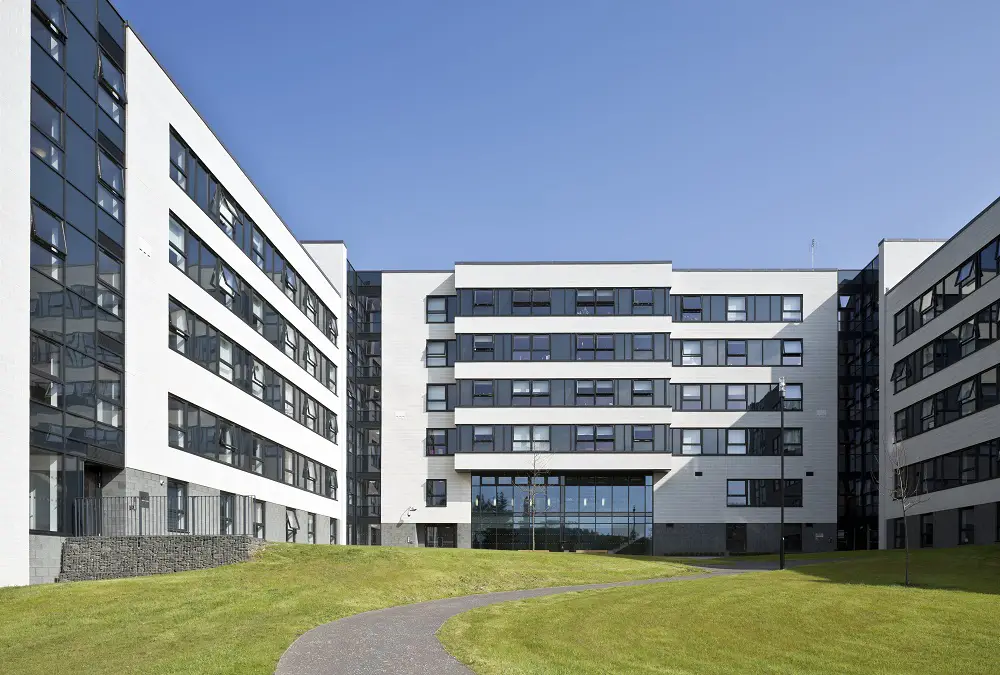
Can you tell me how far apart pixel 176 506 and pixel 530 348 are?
31.8 m

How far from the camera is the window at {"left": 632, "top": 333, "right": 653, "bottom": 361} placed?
64.1m

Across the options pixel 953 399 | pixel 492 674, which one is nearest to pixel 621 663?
pixel 492 674

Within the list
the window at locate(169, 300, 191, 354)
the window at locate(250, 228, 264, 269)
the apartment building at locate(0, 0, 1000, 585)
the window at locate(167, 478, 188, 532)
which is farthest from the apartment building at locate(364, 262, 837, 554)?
the window at locate(167, 478, 188, 532)

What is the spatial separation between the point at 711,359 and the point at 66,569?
44.9 m

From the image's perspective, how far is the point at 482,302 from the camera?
6512cm

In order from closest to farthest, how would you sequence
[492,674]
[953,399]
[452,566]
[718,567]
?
[492,674]
[452,566]
[718,567]
[953,399]

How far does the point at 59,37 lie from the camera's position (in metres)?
29.3

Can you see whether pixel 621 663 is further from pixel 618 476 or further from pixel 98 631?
pixel 618 476

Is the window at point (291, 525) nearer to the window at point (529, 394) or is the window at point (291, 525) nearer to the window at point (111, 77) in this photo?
the window at point (529, 394)

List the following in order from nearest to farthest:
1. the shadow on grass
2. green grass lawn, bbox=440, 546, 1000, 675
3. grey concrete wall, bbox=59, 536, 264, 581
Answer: green grass lawn, bbox=440, 546, 1000, 675
grey concrete wall, bbox=59, 536, 264, 581
the shadow on grass

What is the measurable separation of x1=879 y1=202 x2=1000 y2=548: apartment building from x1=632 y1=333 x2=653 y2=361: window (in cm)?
1302

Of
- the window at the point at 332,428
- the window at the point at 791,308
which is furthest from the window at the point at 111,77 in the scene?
the window at the point at 791,308

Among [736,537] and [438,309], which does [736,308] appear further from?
[438,309]

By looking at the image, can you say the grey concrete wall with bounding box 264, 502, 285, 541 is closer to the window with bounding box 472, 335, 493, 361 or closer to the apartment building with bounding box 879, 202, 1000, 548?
the window with bounding box 472, 335, 493, 361
